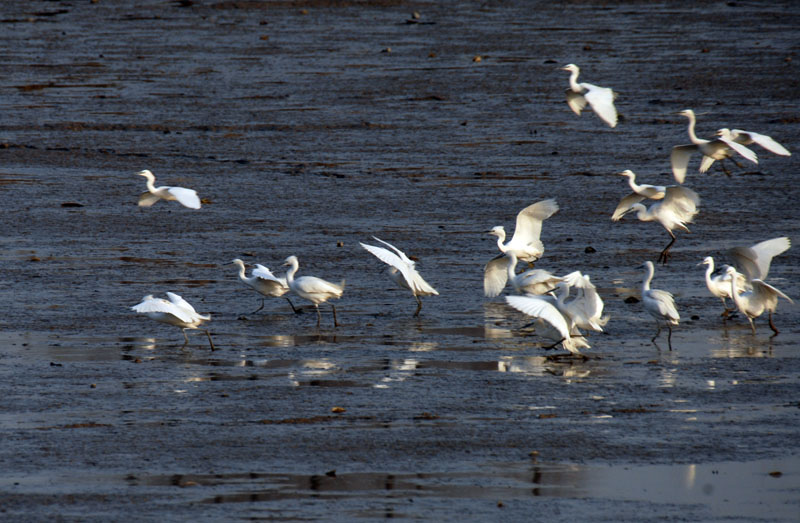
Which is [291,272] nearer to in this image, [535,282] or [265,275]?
[265,275]

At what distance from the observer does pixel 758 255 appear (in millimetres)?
10852

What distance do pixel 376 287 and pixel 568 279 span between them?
2153 millimetres

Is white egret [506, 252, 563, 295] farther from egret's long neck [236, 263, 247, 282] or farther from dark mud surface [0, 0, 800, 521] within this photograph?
egret's long neck [236, 263, 247, 282]

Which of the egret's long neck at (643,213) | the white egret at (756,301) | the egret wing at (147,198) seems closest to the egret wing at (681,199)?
the egret's long neck at (643,213)

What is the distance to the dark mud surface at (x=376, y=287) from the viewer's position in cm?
708

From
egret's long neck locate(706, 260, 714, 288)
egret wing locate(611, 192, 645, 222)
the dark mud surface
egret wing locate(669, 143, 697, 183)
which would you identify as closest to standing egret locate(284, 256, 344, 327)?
the dark mud surface

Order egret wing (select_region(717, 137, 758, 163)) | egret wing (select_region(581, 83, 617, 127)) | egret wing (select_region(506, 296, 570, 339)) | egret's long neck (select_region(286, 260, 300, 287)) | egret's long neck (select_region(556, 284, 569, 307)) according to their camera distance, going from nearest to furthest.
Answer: egret wing (select_region(506, 296, 570, 339)) → egret's long neck (select_region(556, 284, 569, 307)) → egret's long neck (select_region(286, 260, 300, 287)) → egret wing (select_region(717, 137, 758, 163)) → egret wing (select_region(581, 83, 617, 127))

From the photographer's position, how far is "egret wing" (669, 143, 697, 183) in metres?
13.5

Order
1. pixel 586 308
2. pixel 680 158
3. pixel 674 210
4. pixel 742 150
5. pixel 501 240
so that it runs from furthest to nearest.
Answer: pixel 680 158 → pixel 674 210 → pixel 742 150 → pixel 501 240 → pixel 586 308

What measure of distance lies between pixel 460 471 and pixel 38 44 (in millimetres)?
22708

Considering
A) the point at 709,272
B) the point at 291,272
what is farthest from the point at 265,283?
the point at 709,272

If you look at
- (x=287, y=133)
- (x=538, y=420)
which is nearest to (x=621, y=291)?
(x=538, y=420)

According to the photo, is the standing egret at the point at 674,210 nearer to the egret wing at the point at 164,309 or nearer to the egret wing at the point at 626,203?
the egret wing at the point at 626,203

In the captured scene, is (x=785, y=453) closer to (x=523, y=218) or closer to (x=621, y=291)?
(x=621, y=291)
